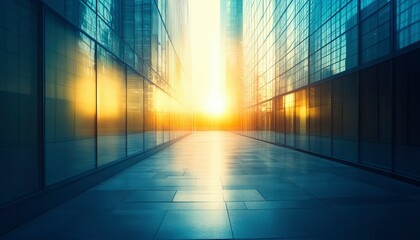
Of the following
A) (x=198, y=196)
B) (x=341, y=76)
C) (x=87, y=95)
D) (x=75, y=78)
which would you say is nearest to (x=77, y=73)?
(x=75, y=78)

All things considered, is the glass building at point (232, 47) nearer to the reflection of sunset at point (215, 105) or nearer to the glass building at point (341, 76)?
the reflection of sunset at point (215, 105)

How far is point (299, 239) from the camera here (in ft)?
16.8

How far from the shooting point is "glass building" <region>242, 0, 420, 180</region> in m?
11.9

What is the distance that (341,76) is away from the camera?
15.5m

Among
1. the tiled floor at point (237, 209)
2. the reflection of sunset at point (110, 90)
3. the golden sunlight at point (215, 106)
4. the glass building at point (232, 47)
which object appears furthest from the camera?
the golden sunlight at point (215, 106)

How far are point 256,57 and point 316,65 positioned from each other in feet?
79.3

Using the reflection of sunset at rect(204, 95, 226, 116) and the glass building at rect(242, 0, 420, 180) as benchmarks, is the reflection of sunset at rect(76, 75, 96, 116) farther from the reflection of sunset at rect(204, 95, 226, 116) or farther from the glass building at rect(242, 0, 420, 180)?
the reflection of sunset at rect(204, 95, 226, 116)

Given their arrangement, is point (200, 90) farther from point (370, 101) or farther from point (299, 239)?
point (299, 239)

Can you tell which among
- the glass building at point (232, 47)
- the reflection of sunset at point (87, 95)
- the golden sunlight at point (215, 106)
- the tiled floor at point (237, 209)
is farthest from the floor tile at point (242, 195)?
the golden sunlight at point (215, 106)

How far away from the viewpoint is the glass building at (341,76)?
1190cm

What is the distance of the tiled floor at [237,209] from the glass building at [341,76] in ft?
10.9

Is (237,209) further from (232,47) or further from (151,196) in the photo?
(232,47)

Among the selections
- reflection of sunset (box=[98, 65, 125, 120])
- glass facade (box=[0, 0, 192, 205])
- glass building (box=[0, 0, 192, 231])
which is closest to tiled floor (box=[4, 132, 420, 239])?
glass building (box=[0, 0, 192, 231])

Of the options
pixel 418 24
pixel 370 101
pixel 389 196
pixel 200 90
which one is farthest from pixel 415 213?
pixel 200 90
